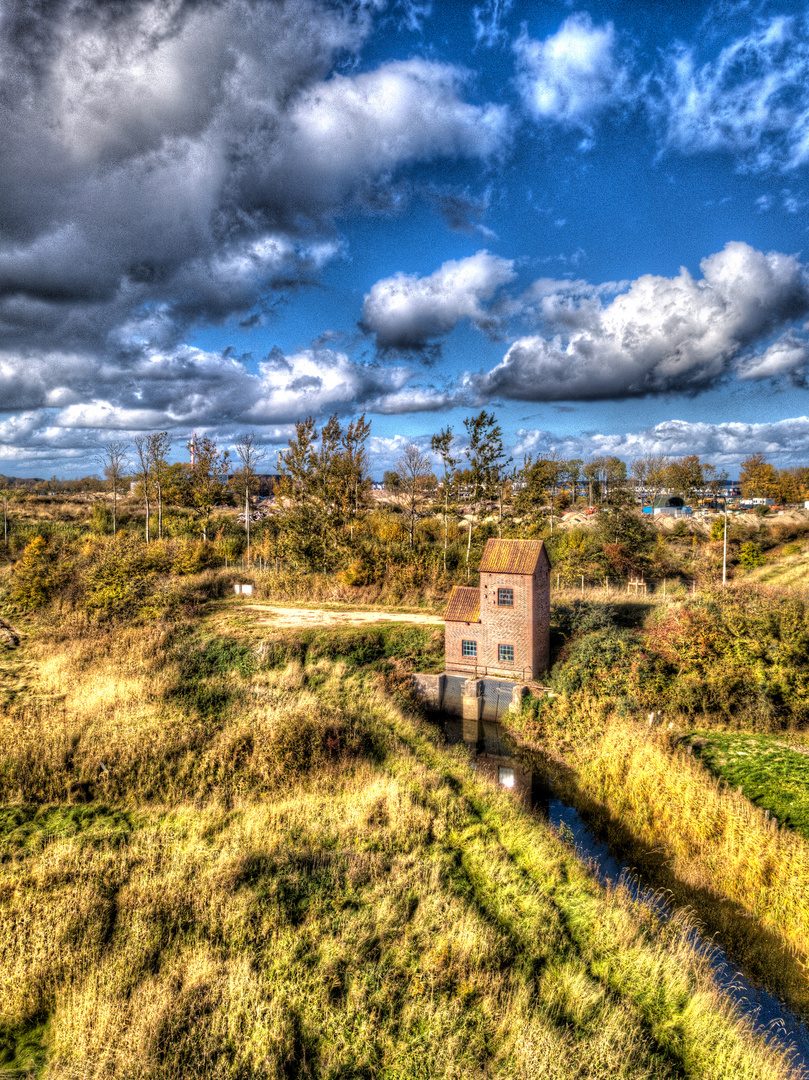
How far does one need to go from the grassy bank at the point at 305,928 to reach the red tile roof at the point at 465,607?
8152mm

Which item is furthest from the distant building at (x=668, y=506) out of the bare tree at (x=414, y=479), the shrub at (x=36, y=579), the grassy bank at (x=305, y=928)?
the shrub at (x=36, y=579)

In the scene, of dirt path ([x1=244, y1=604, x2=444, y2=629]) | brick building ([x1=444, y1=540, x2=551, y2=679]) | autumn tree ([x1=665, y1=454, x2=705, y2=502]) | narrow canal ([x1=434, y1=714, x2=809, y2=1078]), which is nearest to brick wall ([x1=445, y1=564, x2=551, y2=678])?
brick building ([x1=444, y1=540, x2=551, y2=679])

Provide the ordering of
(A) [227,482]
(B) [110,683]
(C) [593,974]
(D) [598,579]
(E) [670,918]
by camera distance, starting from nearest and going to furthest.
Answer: (C) [593,974]
(E) [670,918]
(B) [110,683]
(D) [598,579]
(A) [227,482]

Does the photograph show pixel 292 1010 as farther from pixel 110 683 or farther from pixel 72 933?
pixel 110 683

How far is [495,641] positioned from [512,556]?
151 inches

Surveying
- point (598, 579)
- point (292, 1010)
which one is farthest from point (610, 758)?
point (598, 579)

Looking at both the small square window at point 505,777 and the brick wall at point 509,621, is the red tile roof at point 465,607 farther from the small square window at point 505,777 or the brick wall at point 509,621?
the small square window at point 505,777

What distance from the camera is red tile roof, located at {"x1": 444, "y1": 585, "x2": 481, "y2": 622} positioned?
77.7 feet

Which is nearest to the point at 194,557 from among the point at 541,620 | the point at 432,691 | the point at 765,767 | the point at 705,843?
the point at 432,691

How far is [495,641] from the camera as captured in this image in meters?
23.1

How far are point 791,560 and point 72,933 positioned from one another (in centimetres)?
5827

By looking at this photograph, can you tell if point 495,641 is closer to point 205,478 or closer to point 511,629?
point 511,629

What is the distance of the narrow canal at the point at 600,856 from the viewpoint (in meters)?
8.80

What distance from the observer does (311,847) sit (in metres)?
11.4
